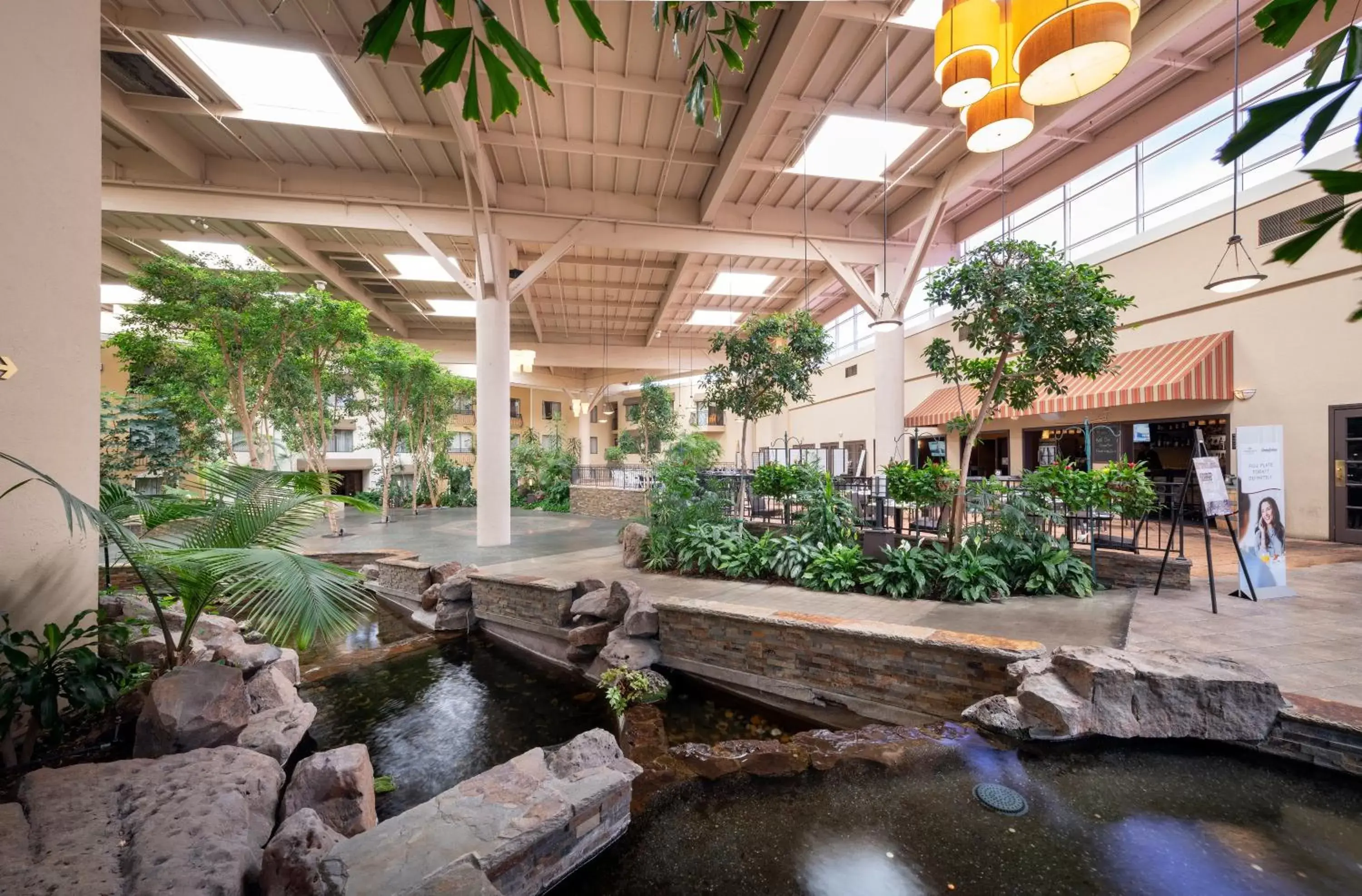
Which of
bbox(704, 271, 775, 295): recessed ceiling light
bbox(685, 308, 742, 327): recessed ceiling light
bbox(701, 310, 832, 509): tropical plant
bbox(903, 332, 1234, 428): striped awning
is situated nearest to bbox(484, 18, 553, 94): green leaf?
bbox(903, 332, 1234, 428): striped awning

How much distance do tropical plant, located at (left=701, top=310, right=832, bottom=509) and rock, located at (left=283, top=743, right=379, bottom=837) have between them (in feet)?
19.9

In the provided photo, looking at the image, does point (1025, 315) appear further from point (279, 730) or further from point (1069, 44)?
point (279, 730)

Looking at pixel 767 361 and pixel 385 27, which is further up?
pixel 767 361

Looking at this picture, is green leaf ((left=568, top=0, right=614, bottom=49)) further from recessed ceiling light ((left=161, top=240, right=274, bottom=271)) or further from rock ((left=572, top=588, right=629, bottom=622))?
recessed ceiling light ((left=161, top=240, right=274, bottom=271))

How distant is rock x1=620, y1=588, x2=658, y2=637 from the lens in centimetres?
472

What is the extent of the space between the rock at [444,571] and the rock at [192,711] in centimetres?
338

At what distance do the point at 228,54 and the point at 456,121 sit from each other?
2130mm

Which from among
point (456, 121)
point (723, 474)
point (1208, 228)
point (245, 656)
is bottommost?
point (245, 656)

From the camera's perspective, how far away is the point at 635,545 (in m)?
6.73

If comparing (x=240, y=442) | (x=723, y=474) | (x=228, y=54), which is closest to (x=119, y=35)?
(x=228, y=54)

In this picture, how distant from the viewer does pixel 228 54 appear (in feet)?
18.0

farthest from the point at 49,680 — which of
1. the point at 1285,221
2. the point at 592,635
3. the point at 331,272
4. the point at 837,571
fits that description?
the point at 1285,221

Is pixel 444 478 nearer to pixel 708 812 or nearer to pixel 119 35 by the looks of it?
pixel 119 35

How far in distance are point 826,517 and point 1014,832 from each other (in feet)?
11.9
